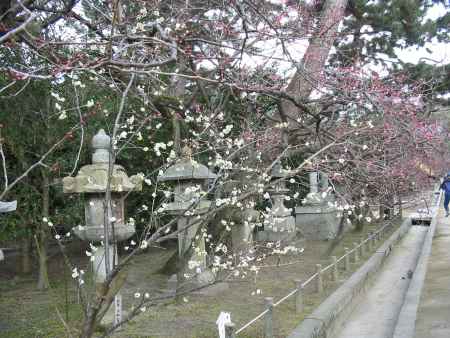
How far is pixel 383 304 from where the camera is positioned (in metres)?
7.53

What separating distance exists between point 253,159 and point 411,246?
8.29 metres

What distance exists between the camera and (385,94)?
916 centimetres

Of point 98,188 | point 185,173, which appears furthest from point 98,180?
point 185,173

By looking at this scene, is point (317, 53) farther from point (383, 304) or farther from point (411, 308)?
point (411, 308)

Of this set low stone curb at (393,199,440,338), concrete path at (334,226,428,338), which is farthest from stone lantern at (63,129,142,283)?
low stone curb at (393,199,440,338)

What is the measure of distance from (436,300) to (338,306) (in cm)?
189

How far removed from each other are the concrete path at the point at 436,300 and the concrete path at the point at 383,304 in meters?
0.39

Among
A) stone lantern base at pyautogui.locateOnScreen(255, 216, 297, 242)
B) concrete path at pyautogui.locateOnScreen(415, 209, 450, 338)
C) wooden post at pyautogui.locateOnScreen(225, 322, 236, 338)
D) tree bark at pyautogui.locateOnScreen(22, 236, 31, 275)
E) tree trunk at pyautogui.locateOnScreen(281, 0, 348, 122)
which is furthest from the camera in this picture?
stone lantern base at pyautogui.locateOnScreen(255, 216, 297, 242)

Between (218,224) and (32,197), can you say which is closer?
(218,224)

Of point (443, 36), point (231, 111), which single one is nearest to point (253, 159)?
point (231, 111)

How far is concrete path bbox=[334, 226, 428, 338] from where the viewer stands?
614cm

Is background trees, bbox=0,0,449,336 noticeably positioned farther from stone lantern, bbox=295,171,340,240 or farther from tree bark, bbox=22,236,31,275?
stone lantern, bbox=295,171,340,240

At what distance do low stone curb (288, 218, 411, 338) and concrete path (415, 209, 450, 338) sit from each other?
974 millimetres

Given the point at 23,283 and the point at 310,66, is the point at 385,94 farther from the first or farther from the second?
the point at 23,283
